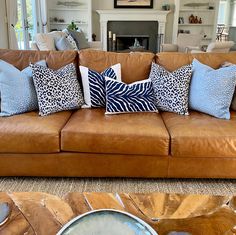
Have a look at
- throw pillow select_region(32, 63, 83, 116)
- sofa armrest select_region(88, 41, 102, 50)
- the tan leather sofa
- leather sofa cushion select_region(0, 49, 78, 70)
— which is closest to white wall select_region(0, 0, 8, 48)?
sofa armrest select_region(88, 41, 102, 50)

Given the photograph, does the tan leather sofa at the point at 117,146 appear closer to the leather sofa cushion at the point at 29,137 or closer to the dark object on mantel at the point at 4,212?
the leather sofa cushion at the point at 29,137

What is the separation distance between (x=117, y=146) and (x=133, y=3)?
6.33m

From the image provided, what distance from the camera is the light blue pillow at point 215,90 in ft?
7.48

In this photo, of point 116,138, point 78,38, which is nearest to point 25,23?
point 78,38

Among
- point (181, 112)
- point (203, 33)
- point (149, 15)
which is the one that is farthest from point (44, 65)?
point (203, 33)

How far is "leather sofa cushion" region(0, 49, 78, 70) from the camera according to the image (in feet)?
8.36

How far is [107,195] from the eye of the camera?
52.6 inches

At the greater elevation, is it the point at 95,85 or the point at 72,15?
the point at 72,15

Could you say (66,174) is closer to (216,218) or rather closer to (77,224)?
(77,224)

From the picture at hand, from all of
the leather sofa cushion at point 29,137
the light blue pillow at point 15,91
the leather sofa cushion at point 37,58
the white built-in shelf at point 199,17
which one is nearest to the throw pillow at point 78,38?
the white built-in shelf at point 199,17

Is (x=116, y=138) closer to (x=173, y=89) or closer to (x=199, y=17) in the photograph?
(x=173, y=89)

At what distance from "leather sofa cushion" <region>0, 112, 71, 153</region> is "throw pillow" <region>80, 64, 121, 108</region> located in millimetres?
475

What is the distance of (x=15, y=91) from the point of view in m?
2.28

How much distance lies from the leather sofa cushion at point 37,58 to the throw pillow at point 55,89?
0.48 ft
